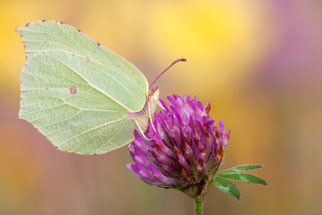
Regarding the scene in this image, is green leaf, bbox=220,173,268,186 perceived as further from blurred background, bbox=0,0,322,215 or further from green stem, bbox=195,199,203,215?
blurred background, bbox=0,0,322,215

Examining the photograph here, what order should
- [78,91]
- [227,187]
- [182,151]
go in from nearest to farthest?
[227,187] < [182,151] < [78,91]

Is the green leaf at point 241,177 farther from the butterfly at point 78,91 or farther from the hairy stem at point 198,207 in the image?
the butterfly at point 78,91

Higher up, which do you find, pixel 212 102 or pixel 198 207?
pixel 198 207

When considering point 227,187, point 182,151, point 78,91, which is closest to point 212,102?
point 78,91

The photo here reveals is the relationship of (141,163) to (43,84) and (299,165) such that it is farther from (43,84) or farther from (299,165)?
(299,165)

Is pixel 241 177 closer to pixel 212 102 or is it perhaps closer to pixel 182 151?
pixel 182 151

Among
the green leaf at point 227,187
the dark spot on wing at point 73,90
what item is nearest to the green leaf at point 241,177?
the green leaf at point 227,187
